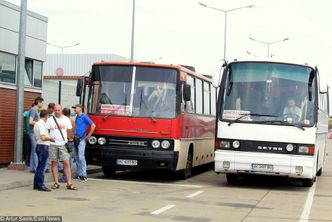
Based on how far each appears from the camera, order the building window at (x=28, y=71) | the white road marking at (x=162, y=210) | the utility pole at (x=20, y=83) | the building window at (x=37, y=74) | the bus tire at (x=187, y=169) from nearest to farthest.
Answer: the white road marking at (x=162, y=210) → the utility pole at (x=20, y=83) → the bus tire at (x=187, y=169) → the building window at (x=28, y=71) → the building window at (x=37, y=74)

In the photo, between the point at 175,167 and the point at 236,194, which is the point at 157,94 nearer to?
the point at 175,167

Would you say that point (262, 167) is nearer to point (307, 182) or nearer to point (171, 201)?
point (307, 182)

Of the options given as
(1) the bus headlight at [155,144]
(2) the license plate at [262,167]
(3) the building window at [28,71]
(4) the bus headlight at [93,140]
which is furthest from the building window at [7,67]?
(2) the license plate at [262,167]

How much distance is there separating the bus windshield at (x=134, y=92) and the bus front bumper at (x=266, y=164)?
183 centimetres

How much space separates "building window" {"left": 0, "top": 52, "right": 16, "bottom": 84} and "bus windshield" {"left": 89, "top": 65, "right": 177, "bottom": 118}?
2.94 meters

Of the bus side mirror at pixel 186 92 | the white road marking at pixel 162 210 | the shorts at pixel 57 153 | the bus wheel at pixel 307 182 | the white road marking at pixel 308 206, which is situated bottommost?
the white road marking at pixel 308 206

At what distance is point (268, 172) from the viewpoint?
14.8 meters

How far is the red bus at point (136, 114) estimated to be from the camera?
1562 centimetres

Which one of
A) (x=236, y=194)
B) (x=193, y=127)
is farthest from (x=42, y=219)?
(x=193, y=127)

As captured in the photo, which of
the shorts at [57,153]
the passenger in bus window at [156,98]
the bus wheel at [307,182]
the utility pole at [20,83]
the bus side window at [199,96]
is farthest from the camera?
the bus side window at [199,96]

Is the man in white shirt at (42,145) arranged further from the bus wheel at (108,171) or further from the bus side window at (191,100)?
the bus side window at (191,100)

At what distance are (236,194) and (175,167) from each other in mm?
2049

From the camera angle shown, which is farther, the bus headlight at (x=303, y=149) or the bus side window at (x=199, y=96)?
the bus side window at (x=199, y=96)

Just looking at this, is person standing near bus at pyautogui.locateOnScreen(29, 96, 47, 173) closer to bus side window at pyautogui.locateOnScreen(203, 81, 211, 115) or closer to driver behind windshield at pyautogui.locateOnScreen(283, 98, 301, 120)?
bus side window at pyautogui.locateOnScreen(203, 81, 211, 115)
